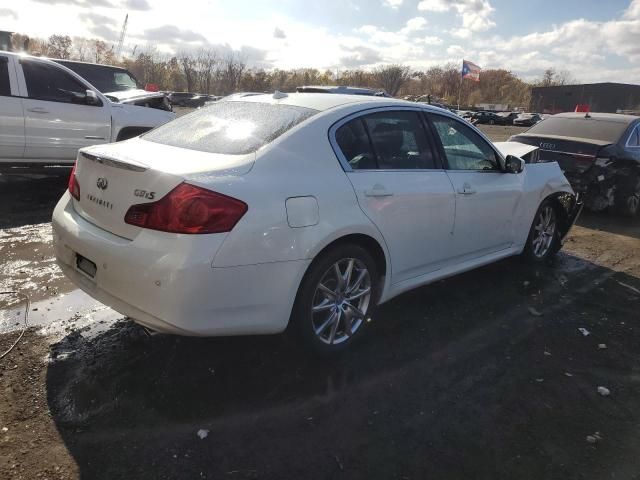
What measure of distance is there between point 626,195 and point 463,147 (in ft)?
16.3

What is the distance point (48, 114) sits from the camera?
23.4ft

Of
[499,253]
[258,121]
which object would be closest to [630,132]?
[499,253]

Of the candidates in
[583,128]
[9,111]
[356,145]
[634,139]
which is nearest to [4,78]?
[9,111]

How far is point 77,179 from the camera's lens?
322 cm

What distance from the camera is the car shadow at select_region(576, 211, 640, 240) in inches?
290

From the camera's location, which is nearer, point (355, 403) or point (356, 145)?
point (355, 403)

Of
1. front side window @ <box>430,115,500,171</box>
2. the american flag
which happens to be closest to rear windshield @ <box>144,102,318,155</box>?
front side window @ <box>430,115,500,171</box>

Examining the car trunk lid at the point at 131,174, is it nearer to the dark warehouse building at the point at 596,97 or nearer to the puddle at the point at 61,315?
the puddle at the point at 61,315

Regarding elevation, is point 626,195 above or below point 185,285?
below

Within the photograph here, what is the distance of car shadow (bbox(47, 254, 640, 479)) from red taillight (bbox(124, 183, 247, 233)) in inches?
38.8

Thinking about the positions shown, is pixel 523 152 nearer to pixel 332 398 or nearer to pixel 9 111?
pixel 332 398

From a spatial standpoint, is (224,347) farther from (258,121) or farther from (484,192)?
(484,192)

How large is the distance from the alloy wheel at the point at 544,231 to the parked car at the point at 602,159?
2274 millimetres

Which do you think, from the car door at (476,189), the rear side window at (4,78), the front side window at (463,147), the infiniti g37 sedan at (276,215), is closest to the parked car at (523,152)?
the car door at (476,189)
